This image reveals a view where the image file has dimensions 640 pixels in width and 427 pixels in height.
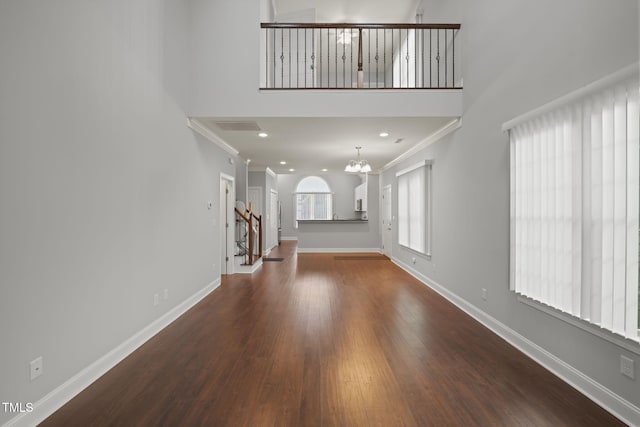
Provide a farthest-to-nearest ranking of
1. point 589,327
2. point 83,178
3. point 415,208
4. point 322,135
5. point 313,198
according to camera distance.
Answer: point 313,198 → point 415,208 → point 322,135 → point 83,178 → point 589,327

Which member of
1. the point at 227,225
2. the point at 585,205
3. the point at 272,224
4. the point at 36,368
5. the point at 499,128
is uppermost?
the point at 499,128

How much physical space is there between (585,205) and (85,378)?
3.84 metres

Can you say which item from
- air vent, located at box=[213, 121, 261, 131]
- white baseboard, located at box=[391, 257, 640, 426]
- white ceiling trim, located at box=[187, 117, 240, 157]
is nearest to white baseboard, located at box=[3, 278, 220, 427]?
white ceiling trim, located at box=[187, 117, 240, 157]

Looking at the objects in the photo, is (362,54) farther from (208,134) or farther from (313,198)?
(313,198)

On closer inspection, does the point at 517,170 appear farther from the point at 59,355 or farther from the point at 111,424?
the point at 59,355

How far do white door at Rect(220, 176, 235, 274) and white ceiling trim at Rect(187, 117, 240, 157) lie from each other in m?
0.58

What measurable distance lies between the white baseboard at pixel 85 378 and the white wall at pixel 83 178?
0.19 feet

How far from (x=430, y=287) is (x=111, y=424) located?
4664 millimetres

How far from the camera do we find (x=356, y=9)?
688 cm

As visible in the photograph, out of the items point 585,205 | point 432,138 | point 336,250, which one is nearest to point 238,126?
point 432,138

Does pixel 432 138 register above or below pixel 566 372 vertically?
above

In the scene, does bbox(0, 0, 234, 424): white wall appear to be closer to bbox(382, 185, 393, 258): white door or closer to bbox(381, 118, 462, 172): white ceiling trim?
bbox(381, 118, 462, 172): white ceiling trim

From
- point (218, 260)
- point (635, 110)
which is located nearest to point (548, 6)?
point (635, 110)

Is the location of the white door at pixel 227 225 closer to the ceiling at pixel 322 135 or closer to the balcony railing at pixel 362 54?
the ceiling at pixel 322 135
